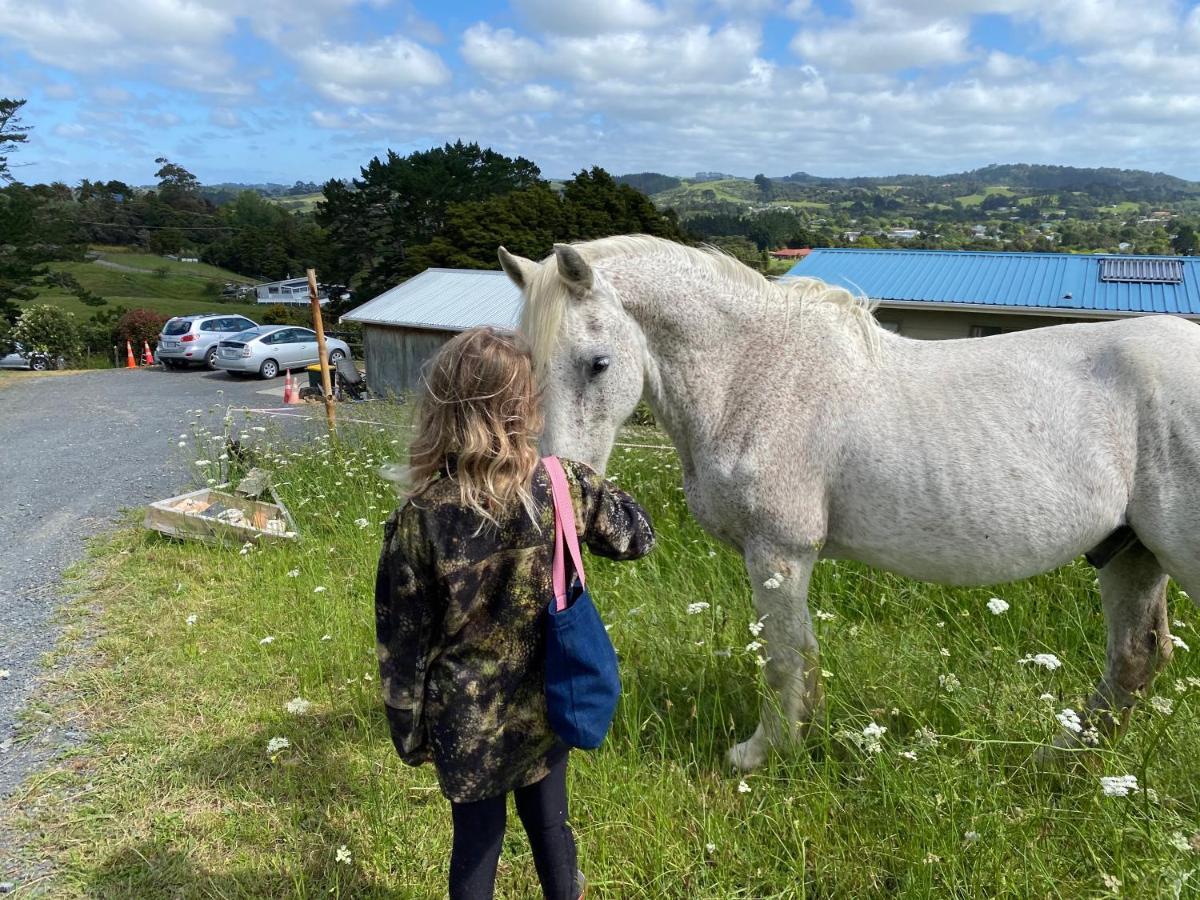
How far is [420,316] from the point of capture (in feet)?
58.1

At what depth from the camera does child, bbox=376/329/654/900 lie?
5.46ft

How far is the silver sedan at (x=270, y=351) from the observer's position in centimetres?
2214

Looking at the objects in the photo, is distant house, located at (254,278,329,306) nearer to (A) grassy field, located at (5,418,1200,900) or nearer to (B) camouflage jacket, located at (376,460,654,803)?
(A) grassy field, located at (5,418,1200,900)

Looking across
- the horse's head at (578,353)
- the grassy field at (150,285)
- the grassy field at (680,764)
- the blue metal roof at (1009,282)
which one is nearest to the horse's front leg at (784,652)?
the grassy field at (680,764)

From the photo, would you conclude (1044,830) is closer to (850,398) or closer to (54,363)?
(850,398)

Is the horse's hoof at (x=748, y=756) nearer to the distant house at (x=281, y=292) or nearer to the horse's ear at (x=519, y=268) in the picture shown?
the horse's ear at (x=519, y=268)

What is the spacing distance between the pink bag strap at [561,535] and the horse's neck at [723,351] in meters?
0.93

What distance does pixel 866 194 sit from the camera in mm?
114250

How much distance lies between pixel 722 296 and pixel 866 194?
4999 inches

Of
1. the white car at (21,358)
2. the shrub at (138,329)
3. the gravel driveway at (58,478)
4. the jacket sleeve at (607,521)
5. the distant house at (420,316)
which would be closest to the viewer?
the jacket sleeve at (607,521)

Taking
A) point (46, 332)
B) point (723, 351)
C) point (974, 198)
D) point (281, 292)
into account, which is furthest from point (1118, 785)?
point (974, 198)

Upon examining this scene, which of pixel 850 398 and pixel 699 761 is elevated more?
pixel 850 398

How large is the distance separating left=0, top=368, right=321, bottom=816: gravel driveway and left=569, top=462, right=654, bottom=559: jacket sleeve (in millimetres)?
3200

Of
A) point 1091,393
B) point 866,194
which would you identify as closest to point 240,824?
point 1091,393
